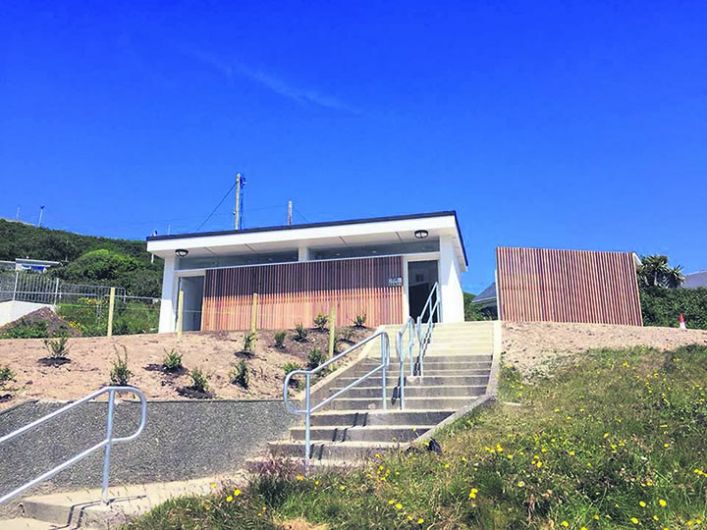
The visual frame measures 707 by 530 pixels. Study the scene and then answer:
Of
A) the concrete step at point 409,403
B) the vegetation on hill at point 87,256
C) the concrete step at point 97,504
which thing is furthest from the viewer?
the vegetation on hill at point 87,256

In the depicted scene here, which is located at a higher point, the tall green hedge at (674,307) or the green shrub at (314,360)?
the tall green hedge at (674,307)

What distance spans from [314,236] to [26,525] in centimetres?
1363

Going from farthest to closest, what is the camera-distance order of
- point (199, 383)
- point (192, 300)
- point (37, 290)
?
point (37, 290), point (192, 300), point (199, 383)

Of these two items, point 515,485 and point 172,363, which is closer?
point 515,485

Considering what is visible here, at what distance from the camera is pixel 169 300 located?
62.7ft

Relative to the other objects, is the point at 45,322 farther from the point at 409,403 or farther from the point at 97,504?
the point at 97,504

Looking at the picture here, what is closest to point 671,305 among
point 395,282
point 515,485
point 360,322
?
point 395,282

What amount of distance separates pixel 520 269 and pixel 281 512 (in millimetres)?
15022

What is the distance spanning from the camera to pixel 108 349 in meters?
9.88

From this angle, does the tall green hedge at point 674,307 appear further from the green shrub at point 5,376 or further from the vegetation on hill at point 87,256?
the vegetation on hill at point 87,256

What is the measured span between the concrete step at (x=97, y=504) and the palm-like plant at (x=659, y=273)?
80.5 feet

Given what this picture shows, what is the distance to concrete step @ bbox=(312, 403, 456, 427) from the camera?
6902mm

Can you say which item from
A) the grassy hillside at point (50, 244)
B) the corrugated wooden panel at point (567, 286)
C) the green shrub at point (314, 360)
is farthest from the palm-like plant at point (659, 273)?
the grassy hillside at point (50, 244)

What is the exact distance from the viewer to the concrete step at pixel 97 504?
14.6ft
